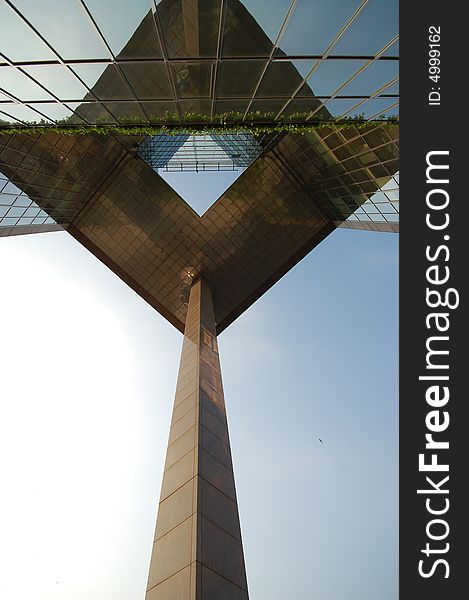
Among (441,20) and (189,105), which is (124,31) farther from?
(441,20)

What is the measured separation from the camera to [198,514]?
9.47m

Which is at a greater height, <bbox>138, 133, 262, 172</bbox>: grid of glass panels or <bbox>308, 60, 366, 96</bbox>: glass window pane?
<bbox>138, 133, 262, 172</bbox>: grid of glass panels

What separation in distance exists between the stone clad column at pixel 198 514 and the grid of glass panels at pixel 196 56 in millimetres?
11620

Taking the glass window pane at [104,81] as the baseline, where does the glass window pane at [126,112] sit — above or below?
above

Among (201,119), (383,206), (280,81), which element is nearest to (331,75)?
(280,81)

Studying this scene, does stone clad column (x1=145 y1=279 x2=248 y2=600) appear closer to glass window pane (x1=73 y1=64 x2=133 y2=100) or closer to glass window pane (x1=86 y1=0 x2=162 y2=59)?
glass window pane (x1=73 y1=64 x2=133 y2=100)

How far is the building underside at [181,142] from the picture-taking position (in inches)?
446

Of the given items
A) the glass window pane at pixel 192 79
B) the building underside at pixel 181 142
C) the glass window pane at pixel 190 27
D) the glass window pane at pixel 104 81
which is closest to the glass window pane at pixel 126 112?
the building underside at pixel 181 142

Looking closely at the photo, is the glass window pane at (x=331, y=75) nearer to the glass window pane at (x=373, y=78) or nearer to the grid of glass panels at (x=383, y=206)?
the glass window pane at (x=373, y=78)

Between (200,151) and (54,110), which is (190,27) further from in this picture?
(200,151)

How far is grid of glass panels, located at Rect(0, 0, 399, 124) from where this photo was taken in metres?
11.7

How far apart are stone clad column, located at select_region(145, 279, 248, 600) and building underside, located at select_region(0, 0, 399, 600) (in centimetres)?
5

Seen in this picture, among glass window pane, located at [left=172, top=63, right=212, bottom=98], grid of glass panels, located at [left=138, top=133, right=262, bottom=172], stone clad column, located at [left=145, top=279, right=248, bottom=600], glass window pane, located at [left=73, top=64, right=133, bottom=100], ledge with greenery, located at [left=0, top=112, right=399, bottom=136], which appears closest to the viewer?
stone clad column, located at [left=145, top=279, right=248, bottom=600]

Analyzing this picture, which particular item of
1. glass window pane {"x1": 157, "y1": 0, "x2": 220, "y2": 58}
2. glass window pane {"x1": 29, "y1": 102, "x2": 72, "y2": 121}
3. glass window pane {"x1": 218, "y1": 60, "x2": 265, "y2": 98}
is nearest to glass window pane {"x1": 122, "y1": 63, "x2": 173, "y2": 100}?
glass window pane {"x1": 157, "y1": 0, "x2": 220, "y2": 58}
